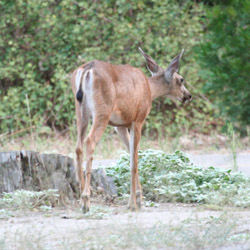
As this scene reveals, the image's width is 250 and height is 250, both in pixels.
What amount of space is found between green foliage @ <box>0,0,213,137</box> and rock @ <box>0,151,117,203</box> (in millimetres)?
7442

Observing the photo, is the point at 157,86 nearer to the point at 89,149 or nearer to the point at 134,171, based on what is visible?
the point at 134,171

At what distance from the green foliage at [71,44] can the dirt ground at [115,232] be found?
8497 millimetres

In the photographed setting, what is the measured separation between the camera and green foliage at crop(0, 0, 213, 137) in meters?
14.0

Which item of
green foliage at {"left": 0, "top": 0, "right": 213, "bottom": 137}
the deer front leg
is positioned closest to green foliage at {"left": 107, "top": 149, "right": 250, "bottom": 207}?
the deer front leg

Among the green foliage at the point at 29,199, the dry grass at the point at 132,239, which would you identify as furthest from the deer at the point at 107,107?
the dry grass at the point at 132,239

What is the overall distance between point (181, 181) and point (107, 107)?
1.57 meters

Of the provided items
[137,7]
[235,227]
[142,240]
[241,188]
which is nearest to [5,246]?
[142,240]

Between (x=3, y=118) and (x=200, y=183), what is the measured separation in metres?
8.07

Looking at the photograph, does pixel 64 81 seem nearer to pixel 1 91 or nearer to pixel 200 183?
pixel 1 91

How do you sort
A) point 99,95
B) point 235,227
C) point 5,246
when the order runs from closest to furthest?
point 5,246 → point 235,227 → point 99,95

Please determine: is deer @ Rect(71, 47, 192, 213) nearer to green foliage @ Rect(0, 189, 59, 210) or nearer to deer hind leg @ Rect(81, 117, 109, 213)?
deer hind leg @ Rect(81, 117, 109, 213)

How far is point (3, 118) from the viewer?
46.0 ft

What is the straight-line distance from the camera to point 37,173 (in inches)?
245

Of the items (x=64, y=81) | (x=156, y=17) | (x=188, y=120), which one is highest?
(x=156, y=17)
